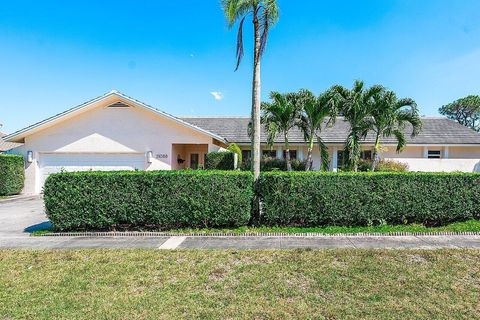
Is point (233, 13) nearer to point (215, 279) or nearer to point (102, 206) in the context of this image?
point (102, 206)

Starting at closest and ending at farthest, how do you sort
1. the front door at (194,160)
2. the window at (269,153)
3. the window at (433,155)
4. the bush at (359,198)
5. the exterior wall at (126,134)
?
the bush at (359,198)
the exterior wall at (126,134)
the window at (269,153)
the window at (433,155)
the front door at (194,160)

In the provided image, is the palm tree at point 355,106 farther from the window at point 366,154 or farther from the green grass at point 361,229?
the window at point 366,154

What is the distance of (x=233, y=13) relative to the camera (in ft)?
28.7

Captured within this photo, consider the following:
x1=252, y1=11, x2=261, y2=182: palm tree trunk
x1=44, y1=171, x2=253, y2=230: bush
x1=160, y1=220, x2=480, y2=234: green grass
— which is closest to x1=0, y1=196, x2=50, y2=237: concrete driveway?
x1=44, y1=171, x2=253, y2=230: bush

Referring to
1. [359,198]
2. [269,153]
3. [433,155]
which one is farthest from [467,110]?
[359,198]

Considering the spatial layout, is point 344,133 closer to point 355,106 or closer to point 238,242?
point 355,106

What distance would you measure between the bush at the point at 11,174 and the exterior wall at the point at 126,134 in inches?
96.0

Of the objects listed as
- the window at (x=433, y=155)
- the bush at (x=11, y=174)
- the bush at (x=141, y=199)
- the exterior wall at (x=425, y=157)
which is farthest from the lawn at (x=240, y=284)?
the window at (x=433, y=155)

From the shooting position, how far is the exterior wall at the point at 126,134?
51.6 feet

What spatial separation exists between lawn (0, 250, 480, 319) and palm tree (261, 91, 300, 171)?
874cm

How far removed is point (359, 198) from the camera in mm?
8125

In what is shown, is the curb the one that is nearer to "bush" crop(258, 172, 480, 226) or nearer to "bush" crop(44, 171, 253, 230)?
"bush" crop(44, 171, 253, 230)

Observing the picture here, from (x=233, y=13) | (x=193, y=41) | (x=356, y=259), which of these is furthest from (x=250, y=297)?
(x=193, y=41)

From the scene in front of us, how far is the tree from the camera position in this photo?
47594mm
